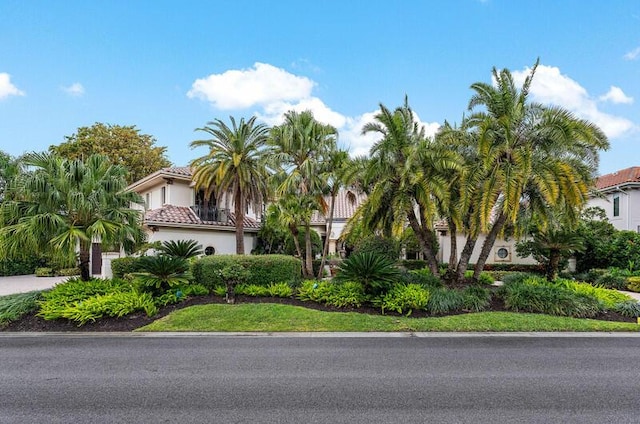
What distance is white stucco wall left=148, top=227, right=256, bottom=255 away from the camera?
2006 centimetres

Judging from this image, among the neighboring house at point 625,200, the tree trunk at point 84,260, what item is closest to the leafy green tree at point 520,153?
the tree trunk at point 84,260

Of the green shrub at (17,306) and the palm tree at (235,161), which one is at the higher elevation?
the palm tree at (235,161)

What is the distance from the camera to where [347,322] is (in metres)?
9.65

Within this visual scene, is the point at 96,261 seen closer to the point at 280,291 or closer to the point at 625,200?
the point at 280,291

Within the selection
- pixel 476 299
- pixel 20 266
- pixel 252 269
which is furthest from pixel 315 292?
pixel 20 266

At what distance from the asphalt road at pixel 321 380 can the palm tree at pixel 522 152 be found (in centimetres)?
469

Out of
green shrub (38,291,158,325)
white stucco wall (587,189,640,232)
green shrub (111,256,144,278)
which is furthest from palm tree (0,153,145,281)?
white stucco wall (587,189,640,232)

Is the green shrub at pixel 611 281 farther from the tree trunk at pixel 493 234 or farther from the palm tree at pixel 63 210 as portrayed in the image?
the palm tree at pixel 63 210

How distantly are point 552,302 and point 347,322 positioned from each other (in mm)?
6413

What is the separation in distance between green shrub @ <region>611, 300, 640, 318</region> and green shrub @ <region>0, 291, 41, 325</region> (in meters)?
17.3

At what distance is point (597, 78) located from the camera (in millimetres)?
13312

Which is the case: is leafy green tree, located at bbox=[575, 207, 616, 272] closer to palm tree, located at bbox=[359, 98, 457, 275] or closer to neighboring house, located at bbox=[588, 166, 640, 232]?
neighboring house, located at bbox=[588, 166, 640, 232]

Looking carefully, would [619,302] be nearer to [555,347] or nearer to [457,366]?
[555,347]

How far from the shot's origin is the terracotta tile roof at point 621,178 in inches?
965
